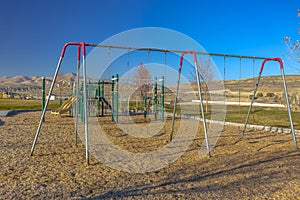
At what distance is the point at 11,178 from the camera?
4211 mm

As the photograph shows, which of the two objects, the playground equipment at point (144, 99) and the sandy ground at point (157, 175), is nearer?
the sandy ground at point (157, 175)

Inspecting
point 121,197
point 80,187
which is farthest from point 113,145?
point 121,197

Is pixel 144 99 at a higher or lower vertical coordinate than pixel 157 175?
higher

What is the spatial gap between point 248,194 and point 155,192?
1.30 metres

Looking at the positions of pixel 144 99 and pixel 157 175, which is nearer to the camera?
pixel 157 175

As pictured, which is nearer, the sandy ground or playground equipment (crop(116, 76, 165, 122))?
the sandy ground

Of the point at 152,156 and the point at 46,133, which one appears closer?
the point at 152,156

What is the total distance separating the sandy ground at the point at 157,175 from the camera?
142 inches

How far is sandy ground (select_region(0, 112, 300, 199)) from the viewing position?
362cm

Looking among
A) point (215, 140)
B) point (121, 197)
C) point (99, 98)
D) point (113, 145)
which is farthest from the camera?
point (99, 98)

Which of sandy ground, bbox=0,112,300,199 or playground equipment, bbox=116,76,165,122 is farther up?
playground equipment, bbox=116,76,165,122

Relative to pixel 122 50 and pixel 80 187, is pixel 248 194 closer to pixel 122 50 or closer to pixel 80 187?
pixel 80 187

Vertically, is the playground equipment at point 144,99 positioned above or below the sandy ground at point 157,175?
above

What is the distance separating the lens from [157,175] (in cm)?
447
